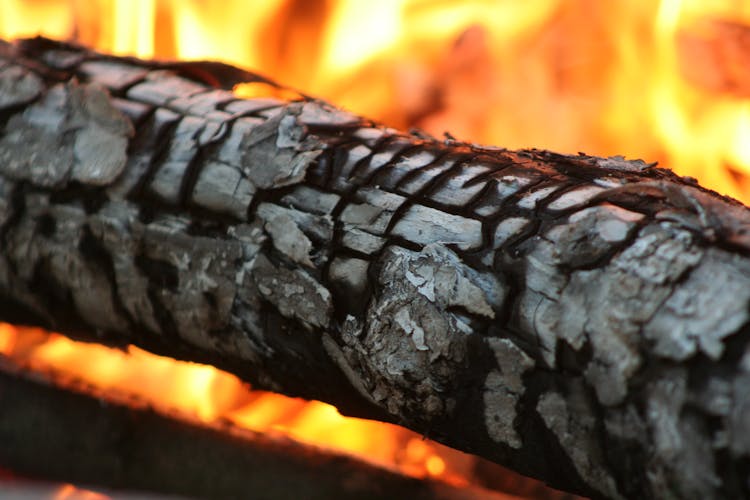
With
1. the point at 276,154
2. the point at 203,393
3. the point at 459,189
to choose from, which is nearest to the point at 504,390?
the point at 459,189

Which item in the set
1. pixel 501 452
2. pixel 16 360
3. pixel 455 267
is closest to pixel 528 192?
pixel 455 267

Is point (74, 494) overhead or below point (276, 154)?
below

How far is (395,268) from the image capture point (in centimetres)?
80

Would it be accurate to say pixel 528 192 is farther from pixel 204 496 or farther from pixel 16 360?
pixel 16 360

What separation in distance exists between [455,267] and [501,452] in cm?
18

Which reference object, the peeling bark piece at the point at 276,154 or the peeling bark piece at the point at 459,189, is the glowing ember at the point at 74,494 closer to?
the peeling bark piece at the point at 276,154

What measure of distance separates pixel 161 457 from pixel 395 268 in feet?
1.90

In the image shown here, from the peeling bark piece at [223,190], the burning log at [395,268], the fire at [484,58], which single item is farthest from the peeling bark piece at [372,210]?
the fire at [484,58]

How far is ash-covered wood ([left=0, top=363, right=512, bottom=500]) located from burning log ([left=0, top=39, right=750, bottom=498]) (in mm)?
187

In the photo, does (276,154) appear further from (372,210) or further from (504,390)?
(504,390)

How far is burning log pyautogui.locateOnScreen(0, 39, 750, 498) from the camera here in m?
0.68

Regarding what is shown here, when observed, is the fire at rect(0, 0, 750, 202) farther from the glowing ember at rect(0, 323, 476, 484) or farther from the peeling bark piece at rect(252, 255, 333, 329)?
the peeling bark piece at rect(252, 255, 333, 329)

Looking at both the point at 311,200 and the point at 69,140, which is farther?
the point at 69,140

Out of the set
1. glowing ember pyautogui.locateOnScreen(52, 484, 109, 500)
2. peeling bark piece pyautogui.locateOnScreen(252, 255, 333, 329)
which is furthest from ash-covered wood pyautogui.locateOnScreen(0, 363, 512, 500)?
peeling bark piece pyautogui.locateOnScreen(252, 255, 333, 329)
